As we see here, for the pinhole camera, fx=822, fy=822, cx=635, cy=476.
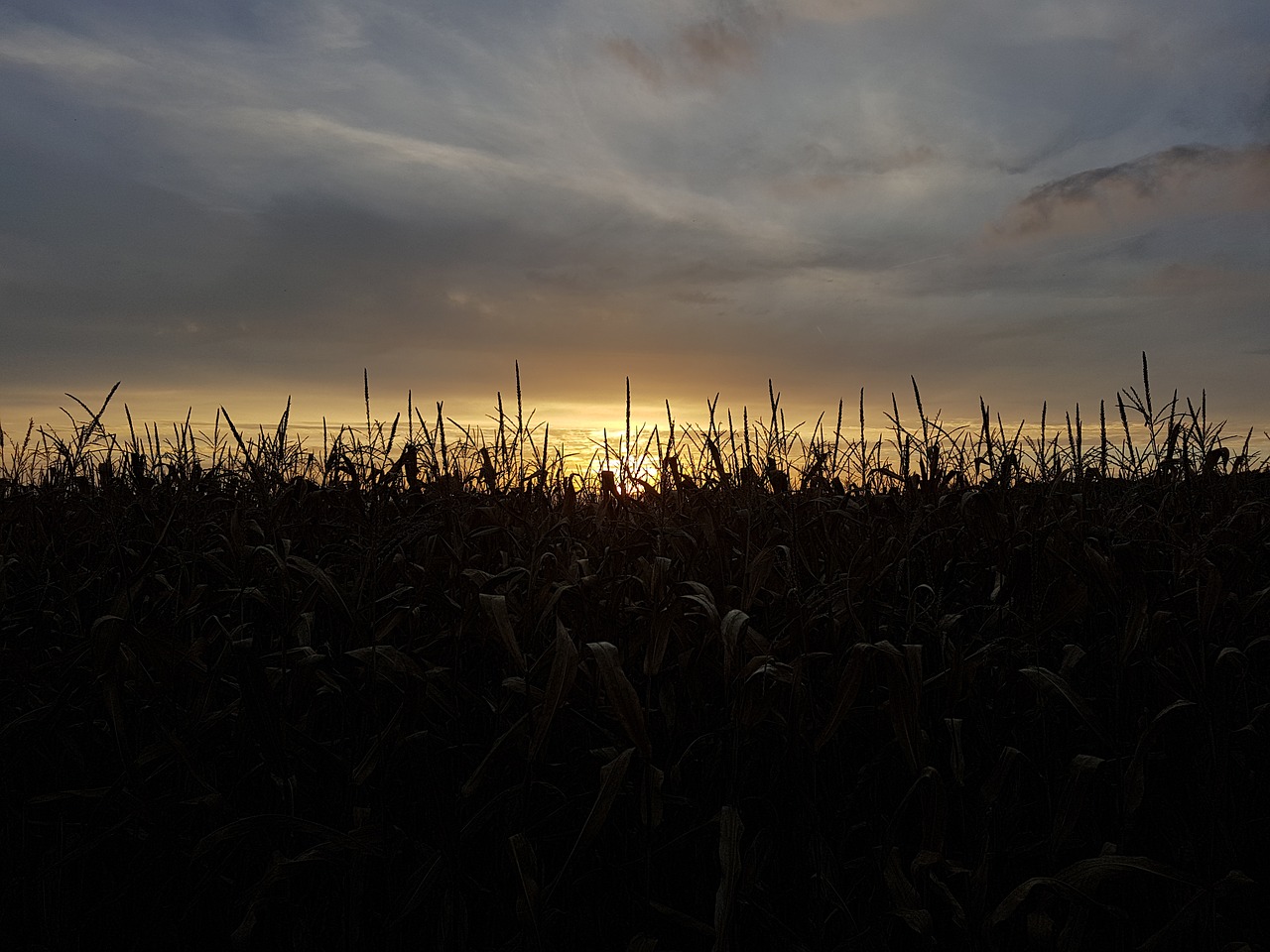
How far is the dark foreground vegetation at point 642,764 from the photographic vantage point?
2033mm

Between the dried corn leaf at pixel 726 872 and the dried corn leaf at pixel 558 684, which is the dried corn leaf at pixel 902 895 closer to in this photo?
the dried corn leaf at pixel 726 872

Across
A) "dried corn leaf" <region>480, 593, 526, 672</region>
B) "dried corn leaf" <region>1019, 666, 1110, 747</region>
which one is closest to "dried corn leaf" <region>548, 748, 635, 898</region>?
"dried corn leaf" <region>480, 593, 526, 672</region>

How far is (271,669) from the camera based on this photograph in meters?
2.63

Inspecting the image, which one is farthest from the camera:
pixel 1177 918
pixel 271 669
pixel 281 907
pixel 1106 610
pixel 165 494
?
pixel 165 494

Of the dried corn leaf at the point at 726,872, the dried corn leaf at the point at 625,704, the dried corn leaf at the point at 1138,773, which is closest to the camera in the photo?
the dried corn leaf at the point at 726,872

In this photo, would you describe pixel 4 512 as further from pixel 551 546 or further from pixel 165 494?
pixel 551 546

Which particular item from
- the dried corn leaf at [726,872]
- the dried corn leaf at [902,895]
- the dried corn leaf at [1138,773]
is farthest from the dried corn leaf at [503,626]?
the dried corn leaf at [1138,773]

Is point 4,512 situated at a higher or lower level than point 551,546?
higher

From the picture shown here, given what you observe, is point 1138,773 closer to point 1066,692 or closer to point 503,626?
point 1066,692

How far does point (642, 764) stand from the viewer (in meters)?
2.34

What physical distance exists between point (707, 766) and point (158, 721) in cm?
161

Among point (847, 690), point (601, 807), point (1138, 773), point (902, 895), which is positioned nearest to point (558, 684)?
point (601, 807)

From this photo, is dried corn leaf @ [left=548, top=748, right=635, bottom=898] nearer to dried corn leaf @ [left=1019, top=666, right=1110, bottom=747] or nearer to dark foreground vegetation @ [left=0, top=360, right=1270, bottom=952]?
dark foreground vegetation @ [left=0, top=360, right=1270, bottom=952]

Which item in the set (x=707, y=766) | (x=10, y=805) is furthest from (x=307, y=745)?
(x=707, y=766)
